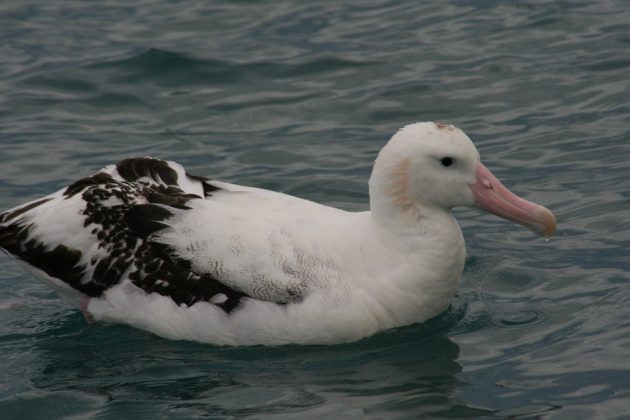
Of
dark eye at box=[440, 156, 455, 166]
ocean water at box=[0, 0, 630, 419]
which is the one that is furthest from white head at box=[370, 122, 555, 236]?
ocean water at box=[0, 0, 630, 419]

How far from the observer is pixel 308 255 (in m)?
9.47

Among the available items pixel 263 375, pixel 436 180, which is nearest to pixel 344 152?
pixel 436 180

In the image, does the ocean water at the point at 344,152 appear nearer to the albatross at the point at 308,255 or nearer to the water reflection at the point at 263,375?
the water reflection at the point at 263,375

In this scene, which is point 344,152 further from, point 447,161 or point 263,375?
point 263,375

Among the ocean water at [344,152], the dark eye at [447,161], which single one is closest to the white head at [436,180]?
the dark eye at [447,161]

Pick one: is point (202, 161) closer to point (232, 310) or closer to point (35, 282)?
point (35, 282)

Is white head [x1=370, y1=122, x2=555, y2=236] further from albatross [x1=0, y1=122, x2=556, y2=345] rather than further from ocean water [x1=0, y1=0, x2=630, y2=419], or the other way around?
ocean water [x1=0, y1=0, x2=630, y2=419]

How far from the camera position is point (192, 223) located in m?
9.82

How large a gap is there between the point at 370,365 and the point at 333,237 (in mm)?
1030

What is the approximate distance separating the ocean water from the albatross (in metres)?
0.19

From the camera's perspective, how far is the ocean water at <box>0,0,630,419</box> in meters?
8.87

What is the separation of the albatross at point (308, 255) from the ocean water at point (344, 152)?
19 cm

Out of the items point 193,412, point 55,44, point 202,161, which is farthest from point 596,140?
point 55,44

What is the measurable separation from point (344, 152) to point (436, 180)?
4375mm
